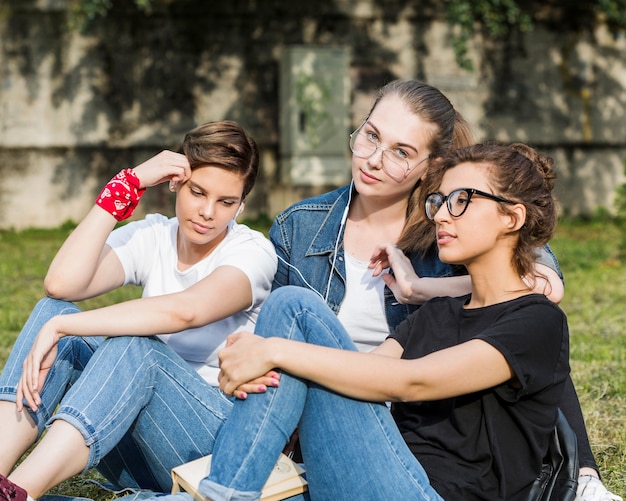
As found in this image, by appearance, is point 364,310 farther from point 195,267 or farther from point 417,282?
point 195,267

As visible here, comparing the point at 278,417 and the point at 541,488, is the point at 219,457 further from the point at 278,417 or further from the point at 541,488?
the point at 541,488

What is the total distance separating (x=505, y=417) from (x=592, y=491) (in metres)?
0.73

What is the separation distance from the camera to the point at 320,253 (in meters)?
3.55

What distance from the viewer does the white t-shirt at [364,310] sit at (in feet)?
11.2

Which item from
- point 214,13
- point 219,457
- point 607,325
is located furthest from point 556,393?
point 214,13

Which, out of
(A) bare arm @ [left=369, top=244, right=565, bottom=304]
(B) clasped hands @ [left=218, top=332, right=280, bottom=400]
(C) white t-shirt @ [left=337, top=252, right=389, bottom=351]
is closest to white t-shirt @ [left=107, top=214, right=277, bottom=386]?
(C) white t-shirt @ [left=337, top=252, right=389, bottom=351]

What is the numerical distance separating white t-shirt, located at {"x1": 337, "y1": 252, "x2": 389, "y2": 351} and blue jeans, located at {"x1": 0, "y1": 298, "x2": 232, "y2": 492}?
664 millimetres

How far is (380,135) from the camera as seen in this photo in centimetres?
338

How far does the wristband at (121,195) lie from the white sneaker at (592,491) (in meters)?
1.92

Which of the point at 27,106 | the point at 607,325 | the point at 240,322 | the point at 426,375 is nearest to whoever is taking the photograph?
the point at 426,375

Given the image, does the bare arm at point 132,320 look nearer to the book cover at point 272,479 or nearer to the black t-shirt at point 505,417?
the book cover at point 272,479

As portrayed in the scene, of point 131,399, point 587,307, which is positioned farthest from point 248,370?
point 587,307

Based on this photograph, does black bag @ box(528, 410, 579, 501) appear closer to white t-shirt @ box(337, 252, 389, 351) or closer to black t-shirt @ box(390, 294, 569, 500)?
black t-shirt @ box(390, 294, 569, 500)

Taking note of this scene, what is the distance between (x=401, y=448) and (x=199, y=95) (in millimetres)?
9700
